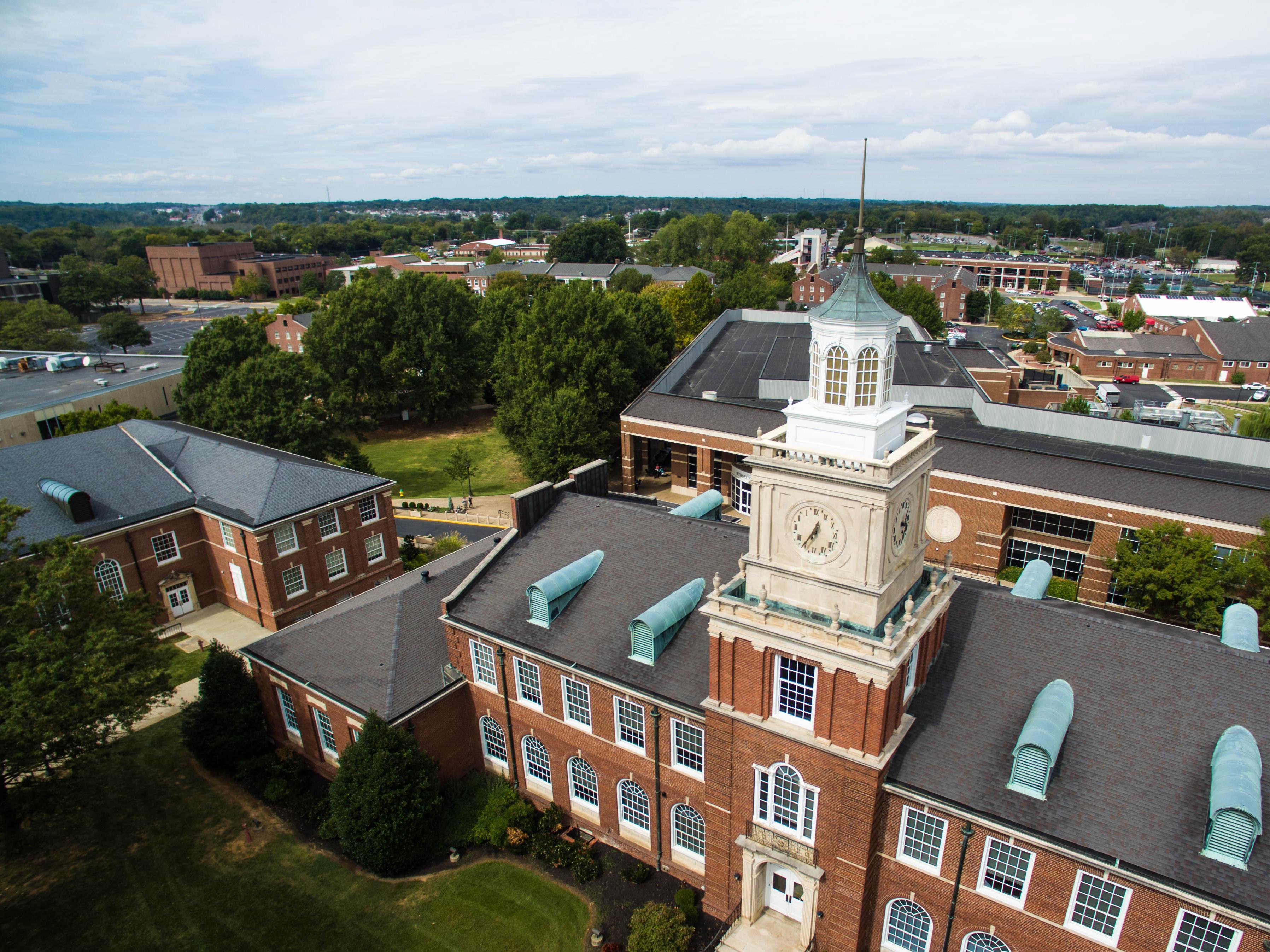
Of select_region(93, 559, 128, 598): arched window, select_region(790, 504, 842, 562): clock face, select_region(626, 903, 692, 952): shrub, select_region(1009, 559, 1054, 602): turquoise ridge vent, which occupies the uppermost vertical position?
select_region(790, 504, 842, 562): clock face

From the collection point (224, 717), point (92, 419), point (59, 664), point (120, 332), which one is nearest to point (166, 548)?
point (224, 717)

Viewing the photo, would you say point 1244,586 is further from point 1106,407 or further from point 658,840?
point 1106,407

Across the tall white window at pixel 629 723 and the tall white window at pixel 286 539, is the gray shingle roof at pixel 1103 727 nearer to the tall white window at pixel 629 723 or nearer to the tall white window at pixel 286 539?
the tall white window at pixel 629 723

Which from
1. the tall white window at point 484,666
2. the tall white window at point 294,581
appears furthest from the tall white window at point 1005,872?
the tall white window at point 294,581

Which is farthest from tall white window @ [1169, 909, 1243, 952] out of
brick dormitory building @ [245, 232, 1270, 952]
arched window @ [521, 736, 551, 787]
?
arched window @ [521, 736, 551, 787]

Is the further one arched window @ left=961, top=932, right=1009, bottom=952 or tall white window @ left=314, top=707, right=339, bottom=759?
tall white window @ left=314, top=707, right=339, bottom=759

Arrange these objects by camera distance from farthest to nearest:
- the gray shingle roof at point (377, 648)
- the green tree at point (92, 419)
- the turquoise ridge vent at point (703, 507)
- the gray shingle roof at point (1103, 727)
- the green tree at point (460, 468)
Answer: the green tree at point (460, 468) → the green tree at point (92, 419) → the turquoise ridge vent at point (703, 507) → the gray shingle roof at point (377, 648) → the gray shingle roof at point (1103, 727)

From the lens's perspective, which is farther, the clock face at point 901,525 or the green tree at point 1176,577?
the green tree at point 1176,577

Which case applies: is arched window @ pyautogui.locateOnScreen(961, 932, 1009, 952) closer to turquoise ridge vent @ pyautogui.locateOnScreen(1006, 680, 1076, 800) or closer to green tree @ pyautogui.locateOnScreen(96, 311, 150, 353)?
turquoise ridge vent @ pyautogui.locateOnScreen(1006, 680, 1076, 800)
